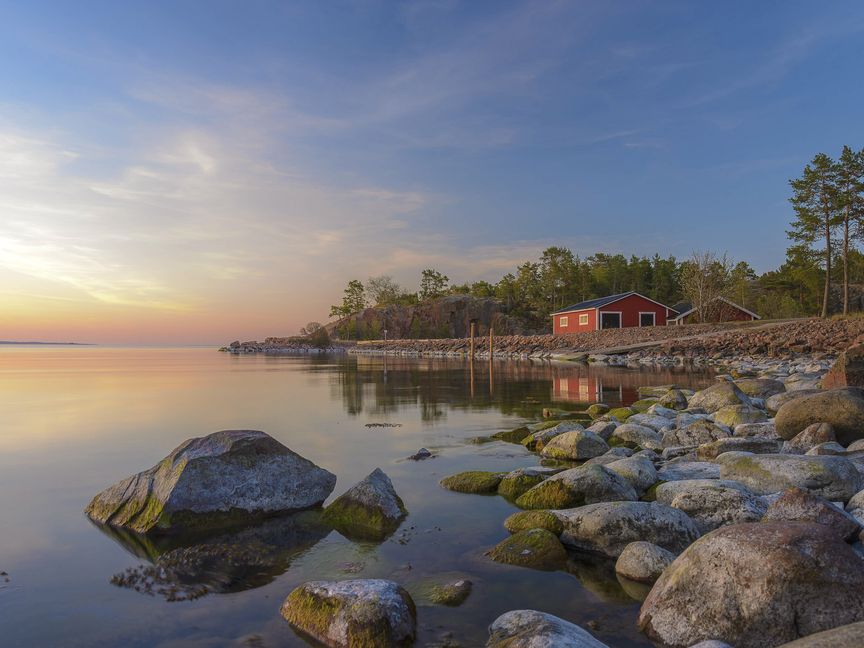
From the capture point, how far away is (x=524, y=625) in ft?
13.2

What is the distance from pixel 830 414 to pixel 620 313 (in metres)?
50.9

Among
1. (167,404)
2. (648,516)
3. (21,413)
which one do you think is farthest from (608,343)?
(648,516)

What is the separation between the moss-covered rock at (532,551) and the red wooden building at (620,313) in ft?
175

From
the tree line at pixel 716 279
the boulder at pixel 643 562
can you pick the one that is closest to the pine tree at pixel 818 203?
the tree line at pixel 716 279

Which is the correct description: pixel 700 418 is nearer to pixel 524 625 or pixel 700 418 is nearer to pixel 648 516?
pixel 648 516

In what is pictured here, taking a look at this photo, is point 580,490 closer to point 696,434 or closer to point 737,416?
point 696,434

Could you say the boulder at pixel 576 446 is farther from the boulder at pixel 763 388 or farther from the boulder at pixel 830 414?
the boulder at pixel 763 388

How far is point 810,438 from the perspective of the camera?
910 centimetres

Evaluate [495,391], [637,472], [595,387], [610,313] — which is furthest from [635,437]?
[610,313]

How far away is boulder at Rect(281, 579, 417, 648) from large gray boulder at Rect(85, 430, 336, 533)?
273 centimetres

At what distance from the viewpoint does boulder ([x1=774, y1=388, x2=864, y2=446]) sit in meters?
9.18

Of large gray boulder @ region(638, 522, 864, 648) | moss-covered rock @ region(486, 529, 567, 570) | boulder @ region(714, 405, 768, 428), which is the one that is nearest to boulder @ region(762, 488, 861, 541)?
large gray boulder @ region(638, 522, 864, 648)

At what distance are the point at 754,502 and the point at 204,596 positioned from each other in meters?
5.63

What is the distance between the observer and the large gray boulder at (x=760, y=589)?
3.83 metres
